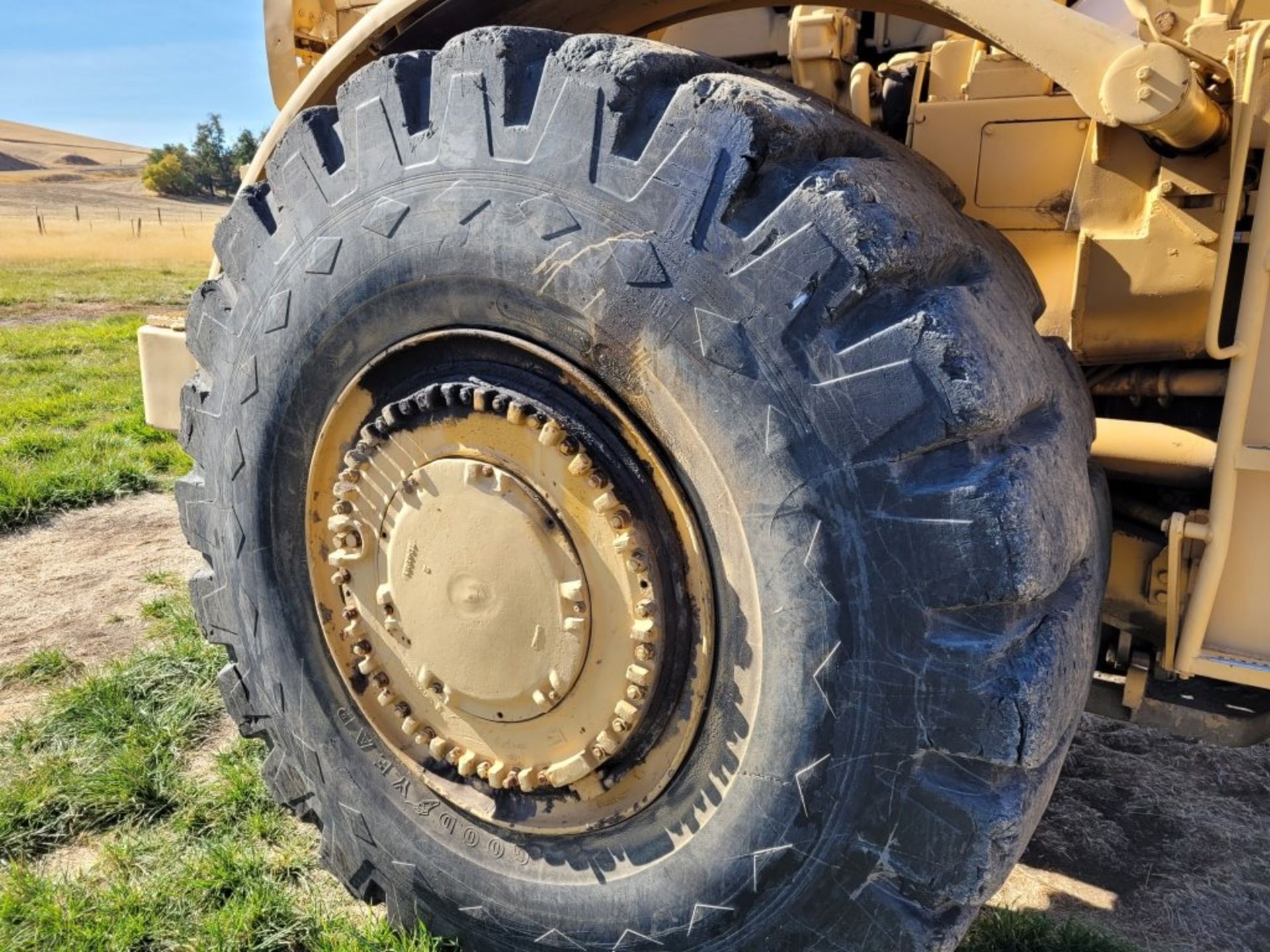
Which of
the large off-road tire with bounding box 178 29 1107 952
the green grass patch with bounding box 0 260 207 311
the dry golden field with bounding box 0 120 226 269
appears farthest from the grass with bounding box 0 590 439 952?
the green grass patch with bounding box 0 260 207 311

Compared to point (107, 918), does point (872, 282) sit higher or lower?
A: higher

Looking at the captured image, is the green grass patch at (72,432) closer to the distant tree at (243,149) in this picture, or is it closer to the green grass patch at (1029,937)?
the green grass patch at (1029,937)

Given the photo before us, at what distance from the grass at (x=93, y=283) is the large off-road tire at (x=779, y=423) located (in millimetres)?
16173

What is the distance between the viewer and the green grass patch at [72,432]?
5.31 meters

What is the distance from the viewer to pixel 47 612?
405 centimetres

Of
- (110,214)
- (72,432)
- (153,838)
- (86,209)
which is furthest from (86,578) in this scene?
(86,209)

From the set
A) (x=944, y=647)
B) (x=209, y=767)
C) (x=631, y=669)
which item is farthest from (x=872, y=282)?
(x=209, y=767)

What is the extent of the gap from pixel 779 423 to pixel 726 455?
0.09 m

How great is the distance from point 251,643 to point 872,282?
1.50 m

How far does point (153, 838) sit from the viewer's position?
2613 millimetres

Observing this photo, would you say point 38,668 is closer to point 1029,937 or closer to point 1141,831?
point 1029,937

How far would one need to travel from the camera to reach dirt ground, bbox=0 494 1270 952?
2324 mm

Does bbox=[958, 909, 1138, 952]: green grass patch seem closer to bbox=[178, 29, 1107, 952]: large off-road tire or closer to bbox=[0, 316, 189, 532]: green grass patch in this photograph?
bbox=[178, 29, 1107, 952]: large off-road tire

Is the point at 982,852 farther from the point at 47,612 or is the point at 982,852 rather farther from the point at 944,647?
the point at 47,612
